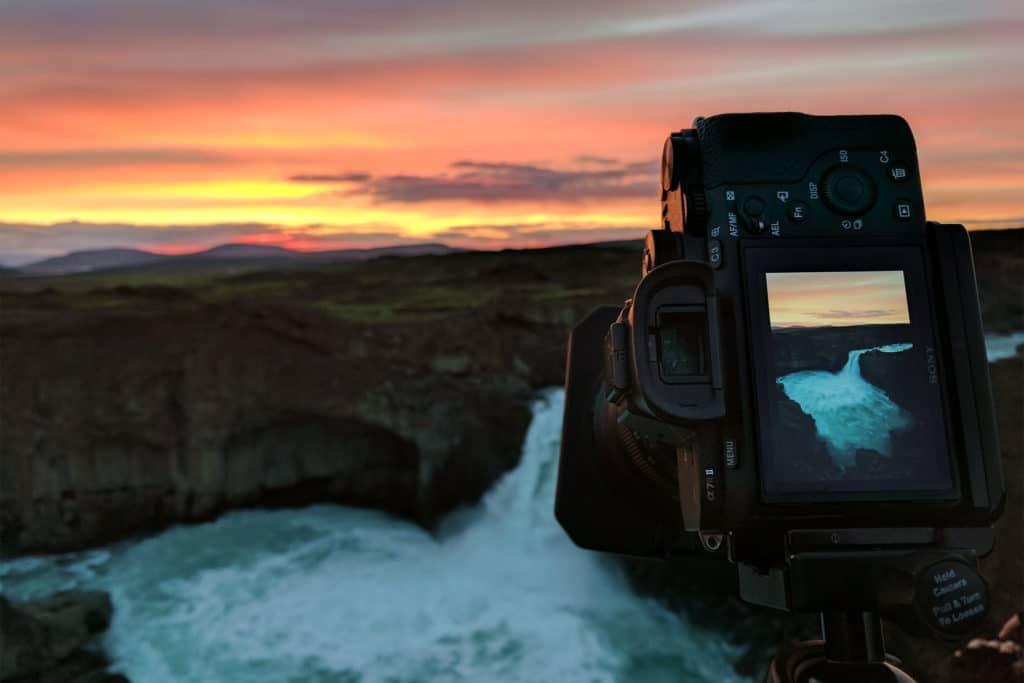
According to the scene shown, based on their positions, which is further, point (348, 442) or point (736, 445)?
point (348, 442)

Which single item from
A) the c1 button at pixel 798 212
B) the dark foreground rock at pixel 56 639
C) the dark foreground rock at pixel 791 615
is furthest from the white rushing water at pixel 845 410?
the dark foreground rock at pixel 56 639

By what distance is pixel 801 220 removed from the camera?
6.07 feet

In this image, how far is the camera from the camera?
5.50ft

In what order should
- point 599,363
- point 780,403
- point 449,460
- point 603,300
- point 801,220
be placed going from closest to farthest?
point 780,403 < point 801,220 < point 599,363 < point 449,460 < point 603,300

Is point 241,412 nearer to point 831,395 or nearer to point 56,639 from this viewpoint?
point 56,639

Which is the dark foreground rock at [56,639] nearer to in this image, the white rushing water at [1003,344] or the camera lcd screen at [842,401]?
the camera lcd screen at [842,401]

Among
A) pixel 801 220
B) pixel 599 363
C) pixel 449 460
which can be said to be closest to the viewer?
pixel 801 220

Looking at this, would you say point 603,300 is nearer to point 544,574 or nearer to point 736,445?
point 544,574

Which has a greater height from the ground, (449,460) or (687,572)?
(449,460)

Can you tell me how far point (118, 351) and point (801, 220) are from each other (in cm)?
1473

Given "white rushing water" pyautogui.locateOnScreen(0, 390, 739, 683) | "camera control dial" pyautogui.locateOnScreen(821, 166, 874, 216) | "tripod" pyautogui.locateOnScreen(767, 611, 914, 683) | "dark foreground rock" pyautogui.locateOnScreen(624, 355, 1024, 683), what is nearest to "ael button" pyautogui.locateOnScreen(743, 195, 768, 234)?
"camera control dial" pyautogui.locateOnScreen(821, 166, 874, 216)

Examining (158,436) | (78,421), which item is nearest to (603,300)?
(158,436)

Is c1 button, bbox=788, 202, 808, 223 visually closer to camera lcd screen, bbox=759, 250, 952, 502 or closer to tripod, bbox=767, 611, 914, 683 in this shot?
camera lcd screen, bbox=759, 250, 952, 502

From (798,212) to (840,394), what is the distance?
42 centimetres
